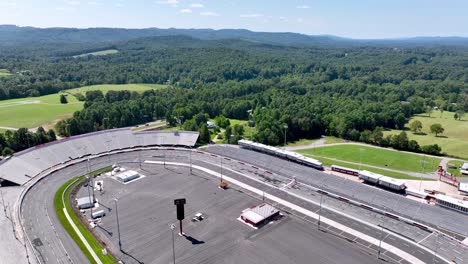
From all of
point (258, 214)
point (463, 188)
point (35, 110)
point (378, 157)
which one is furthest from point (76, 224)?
point (35, 110)

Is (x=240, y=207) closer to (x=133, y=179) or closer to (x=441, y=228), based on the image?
(x=133, y=179)

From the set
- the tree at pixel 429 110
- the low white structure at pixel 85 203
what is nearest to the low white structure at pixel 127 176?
the low white structure at pixel 85 203

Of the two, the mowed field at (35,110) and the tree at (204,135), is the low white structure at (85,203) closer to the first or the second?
Answer: the tree at (204,135)

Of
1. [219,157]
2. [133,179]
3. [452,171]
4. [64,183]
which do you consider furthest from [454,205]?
[64,183]

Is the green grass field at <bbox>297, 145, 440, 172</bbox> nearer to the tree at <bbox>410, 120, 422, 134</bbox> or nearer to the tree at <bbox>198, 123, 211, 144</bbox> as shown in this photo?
the tree at <bbox>410, 120, 422, 134</bbox>


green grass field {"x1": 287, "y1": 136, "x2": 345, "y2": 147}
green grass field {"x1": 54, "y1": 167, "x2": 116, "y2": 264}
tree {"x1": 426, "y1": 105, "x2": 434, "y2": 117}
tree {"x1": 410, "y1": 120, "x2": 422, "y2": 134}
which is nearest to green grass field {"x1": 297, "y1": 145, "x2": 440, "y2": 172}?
green grass field {"x1": 287, "y1": 136, "x2": 345, "y2": 147}
